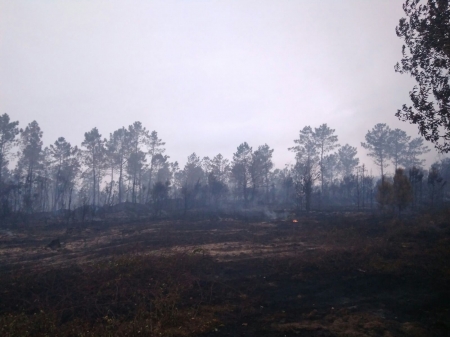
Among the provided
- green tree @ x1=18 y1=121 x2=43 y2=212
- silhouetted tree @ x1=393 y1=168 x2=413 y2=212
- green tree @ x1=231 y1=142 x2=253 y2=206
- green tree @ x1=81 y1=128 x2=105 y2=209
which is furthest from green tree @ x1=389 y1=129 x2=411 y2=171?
green tree @ x1=18 y1=121 x2=43 y2=212

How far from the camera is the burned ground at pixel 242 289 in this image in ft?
25.0

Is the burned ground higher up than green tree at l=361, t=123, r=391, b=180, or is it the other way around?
green tree at l=361, t=123, r=391, b=180

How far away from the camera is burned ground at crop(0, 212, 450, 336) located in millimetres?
7633

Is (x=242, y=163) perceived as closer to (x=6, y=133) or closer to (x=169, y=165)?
(x=169, y=165)

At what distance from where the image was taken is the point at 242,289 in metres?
10.7

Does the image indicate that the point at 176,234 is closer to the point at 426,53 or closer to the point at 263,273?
the point at 263,273

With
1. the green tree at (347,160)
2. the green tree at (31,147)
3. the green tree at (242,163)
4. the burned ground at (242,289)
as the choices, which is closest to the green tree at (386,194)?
the burned ground at (242,289)

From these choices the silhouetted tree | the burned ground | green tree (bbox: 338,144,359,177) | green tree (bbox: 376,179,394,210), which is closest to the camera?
the burned ground

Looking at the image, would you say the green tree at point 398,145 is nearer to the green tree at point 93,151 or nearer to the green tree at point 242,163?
the green tree at point 242,163

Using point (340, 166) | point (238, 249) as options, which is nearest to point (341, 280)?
point (238, 249)

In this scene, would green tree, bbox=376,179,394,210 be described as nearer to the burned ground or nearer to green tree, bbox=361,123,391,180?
the burned ground

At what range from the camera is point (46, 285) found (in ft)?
36.7

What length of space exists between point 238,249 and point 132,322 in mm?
10470

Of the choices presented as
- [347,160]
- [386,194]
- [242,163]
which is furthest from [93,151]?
[347,160]
